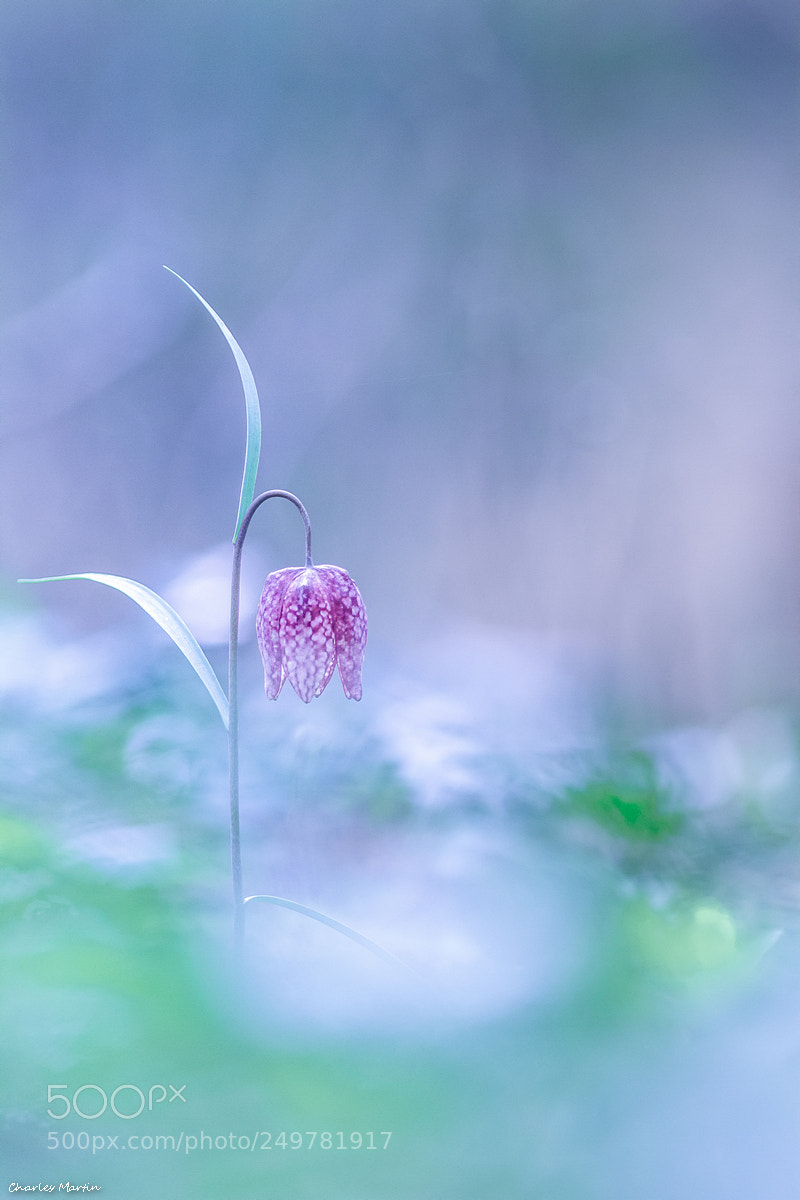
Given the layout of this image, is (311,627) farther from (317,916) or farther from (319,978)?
(319,978)

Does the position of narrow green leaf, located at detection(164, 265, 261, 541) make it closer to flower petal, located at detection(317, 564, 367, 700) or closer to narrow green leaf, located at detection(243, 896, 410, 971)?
flower petal, located at detection(317, 564, 367, 700)

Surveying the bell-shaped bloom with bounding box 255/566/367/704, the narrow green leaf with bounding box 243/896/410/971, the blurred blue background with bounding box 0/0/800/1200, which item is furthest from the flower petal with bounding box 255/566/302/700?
the blurred blue background with bounding box 0/0/800/1200

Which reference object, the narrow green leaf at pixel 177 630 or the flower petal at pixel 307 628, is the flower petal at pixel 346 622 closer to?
the flower petal at pixel 307 628

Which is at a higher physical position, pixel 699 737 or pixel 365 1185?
pixel 699 737

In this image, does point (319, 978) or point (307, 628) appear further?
point (319, 978)

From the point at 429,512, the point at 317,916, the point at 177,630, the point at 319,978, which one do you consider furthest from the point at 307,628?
the point at 429,512

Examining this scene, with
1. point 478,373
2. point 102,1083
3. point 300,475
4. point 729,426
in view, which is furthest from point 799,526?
point 102,1083

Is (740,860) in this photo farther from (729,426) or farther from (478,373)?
(478,373)

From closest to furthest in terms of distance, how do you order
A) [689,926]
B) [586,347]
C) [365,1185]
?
[365,1185]
[689,926]
[586,347]

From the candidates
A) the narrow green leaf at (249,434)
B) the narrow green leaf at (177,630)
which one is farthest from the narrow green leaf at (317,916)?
the narrow green leaf at (249,434)
